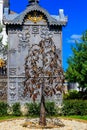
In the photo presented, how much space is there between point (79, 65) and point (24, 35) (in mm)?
8180

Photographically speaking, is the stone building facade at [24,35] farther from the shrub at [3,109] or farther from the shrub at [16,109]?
the shrub at [3,109]

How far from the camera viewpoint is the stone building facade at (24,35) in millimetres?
17844

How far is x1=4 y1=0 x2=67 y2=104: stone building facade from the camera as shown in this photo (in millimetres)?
17844

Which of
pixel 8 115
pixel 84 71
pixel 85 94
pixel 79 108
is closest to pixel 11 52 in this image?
pixel 8 115

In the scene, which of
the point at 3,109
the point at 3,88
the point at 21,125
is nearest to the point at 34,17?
the point at 3,88

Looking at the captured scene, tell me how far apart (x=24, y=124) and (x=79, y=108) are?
4.27 m

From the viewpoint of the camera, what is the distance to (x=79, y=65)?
25.2 m

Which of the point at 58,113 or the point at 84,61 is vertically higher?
the point at 84,61

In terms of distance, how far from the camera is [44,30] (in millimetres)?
18172

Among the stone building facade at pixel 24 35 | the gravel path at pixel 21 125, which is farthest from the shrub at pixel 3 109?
the gravel path at pixel 21 125

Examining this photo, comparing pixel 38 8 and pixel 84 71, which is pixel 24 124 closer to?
pixel 38 8

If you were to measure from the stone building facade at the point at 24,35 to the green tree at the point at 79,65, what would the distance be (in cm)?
640

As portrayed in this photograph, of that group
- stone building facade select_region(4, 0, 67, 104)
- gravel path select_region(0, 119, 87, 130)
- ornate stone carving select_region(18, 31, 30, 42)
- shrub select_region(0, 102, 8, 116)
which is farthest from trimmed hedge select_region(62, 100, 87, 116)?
ornate stone carving select_region(18, 31, 30, 42)

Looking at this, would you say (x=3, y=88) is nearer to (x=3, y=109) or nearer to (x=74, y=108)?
(x=3, y=109)
